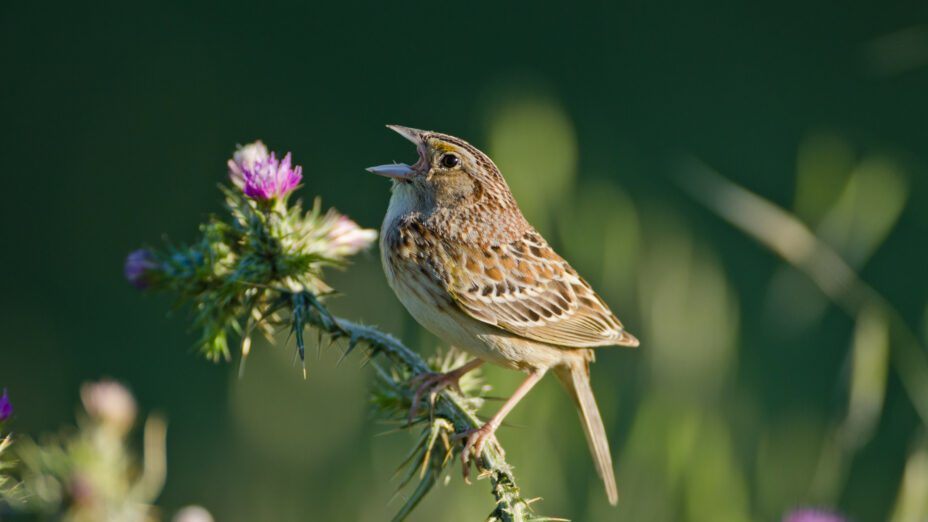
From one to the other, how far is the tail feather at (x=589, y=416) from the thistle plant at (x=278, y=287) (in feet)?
1.51

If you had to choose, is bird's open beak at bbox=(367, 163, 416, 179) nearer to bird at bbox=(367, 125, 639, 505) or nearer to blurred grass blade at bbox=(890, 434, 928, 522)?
bird at bbox=(367, 125, 639, 505)

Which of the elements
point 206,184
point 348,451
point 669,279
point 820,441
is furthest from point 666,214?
point 206,184

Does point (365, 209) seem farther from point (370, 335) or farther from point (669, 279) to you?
point (370, 335)

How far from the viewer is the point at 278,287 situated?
6.33 ft

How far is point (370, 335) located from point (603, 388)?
4.00ft

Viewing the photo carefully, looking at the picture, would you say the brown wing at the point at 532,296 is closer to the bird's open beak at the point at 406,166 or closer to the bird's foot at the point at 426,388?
the bird's open beak at the point at 406,166

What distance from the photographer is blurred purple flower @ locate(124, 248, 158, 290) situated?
6.57 feet

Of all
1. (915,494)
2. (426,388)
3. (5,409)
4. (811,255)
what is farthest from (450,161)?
(5,409)

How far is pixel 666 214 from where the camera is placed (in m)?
3.48

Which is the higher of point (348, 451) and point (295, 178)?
point (295, 178)

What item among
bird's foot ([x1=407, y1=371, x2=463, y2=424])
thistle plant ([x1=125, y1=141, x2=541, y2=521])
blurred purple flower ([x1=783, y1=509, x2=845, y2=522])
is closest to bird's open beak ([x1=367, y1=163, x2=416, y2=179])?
thistle plant ([x1=125, y1=141, x2=541, y2=521])

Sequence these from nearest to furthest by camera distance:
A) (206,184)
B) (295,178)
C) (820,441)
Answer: (295,178), (820,441), (206,184)

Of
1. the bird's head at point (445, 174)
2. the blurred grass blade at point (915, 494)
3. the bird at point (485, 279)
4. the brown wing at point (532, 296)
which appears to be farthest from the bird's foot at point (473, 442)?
the blurred grass blade at point (915, 494)

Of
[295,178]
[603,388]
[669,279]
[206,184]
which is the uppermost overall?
[295,178]
